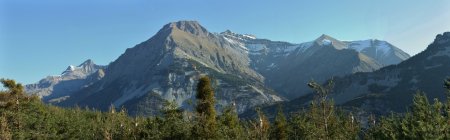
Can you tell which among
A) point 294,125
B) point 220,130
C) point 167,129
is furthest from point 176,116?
point 294,125

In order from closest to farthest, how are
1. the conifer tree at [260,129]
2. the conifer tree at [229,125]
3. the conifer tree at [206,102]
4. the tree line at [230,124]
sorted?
the tree line at [230,124], the conifer tree at [260,129], the conifer tree at [206,102], the conifer tree at [229,125]

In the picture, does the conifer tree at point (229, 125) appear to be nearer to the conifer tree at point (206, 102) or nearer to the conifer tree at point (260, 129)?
the conifer tree at point (206, 102)

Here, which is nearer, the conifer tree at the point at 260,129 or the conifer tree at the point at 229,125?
the conifer tree at the point at 260,129

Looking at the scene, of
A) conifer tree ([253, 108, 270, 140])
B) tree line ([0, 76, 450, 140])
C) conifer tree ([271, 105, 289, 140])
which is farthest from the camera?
conifer tree ([271, 105, 289, 140])

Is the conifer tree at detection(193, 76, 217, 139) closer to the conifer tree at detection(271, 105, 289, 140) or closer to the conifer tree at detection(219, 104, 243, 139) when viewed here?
the conifer tree at detection(219, 104, 243, 139)

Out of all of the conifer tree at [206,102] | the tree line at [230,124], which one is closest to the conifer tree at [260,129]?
the tree line at [230,124]

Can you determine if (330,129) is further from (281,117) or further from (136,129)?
(136,129)

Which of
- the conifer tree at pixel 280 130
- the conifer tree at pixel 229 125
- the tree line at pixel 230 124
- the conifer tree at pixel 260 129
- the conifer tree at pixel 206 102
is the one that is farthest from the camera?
the conifer tree at pixel 280 130

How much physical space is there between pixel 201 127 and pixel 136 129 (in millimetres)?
19950

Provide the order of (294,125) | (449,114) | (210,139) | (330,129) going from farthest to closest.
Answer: (294,125) < (330,129) < (210,139) < (449,114)

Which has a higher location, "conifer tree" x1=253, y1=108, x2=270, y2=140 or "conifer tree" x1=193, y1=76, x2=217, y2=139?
"conifer tree" x1=193, y1=76, x2=217, y2=139

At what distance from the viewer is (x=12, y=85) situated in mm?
106375

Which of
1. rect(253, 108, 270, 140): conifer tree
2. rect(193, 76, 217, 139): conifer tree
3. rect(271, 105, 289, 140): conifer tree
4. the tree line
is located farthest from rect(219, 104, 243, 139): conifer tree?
rect(253, 108, 270, 140): conifer tree

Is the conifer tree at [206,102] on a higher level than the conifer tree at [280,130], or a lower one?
higher
